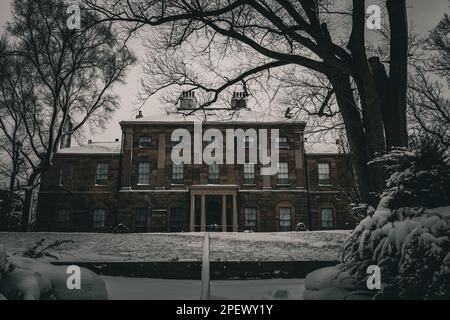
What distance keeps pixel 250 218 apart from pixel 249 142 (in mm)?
4783

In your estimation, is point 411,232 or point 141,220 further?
point 141,220

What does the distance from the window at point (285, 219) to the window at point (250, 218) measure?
5.55 ft

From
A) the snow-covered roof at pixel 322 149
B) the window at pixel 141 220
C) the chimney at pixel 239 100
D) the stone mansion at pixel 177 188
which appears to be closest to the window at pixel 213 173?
the stone mansion at pixel 177 188

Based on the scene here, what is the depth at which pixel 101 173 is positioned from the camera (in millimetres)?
23984

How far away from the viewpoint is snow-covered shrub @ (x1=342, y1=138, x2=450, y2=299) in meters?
4.57

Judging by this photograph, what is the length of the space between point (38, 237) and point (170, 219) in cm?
1231

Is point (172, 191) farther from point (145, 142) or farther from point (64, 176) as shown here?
point (64, 176)

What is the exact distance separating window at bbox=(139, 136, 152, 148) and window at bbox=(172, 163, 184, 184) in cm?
213

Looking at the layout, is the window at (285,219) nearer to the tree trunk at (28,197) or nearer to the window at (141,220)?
the window at (141,220)

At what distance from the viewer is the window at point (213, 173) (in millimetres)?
23641

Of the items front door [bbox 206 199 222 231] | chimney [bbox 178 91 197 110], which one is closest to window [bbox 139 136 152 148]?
front door [bbox 206 199 222 231]

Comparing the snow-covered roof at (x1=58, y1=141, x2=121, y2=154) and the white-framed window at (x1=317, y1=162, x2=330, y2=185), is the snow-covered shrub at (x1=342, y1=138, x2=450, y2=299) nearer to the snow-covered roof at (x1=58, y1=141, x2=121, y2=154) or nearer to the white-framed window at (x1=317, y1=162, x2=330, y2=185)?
the white-framed window at (x1=317, y1=162, x2=330, y2=185)

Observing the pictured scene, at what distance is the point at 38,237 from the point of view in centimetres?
1079

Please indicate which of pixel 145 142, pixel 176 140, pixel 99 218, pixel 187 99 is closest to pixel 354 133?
pixel 187 99
